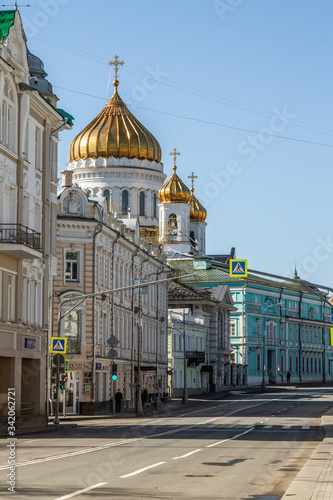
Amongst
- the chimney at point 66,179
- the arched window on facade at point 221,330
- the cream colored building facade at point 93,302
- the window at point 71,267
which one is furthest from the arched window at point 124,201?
the window at point 71,267

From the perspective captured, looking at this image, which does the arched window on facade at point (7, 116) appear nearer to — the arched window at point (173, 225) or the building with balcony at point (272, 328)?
the building with balcony at point (272, 328)

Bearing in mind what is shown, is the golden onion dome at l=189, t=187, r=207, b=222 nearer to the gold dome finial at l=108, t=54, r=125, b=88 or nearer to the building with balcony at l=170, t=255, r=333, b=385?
the building with balcony at l=170, t=255, r=333, b=385

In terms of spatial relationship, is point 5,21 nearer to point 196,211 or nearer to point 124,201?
point 124,201

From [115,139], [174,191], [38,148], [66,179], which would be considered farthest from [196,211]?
[38,148]

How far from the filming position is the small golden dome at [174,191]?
113 m

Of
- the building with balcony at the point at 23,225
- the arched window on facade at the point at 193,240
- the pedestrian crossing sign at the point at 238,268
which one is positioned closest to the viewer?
the pedestrian crossing sign at the point at 238,268

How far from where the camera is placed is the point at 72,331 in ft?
177

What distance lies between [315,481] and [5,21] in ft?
83.5

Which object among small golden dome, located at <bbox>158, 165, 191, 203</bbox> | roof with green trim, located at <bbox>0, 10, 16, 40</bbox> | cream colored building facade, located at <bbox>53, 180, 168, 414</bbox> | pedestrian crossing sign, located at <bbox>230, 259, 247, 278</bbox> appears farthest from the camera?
small golden dome, located at <bbox>158, 165, 191, 203</bbox>

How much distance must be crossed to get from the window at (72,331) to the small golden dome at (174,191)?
57569 millimetres

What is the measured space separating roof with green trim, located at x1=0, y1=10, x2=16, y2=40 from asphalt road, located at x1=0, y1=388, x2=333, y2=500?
1478 cm

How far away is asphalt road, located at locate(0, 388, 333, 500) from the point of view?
15.7 m

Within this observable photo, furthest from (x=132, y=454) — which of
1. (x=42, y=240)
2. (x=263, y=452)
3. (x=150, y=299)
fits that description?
(x=150, y=299)

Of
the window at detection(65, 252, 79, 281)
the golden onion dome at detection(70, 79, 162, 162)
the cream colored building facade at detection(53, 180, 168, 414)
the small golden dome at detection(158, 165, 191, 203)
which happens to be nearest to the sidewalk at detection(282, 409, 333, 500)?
the cream colored building facade at detection(53, 180, 168, 414)
